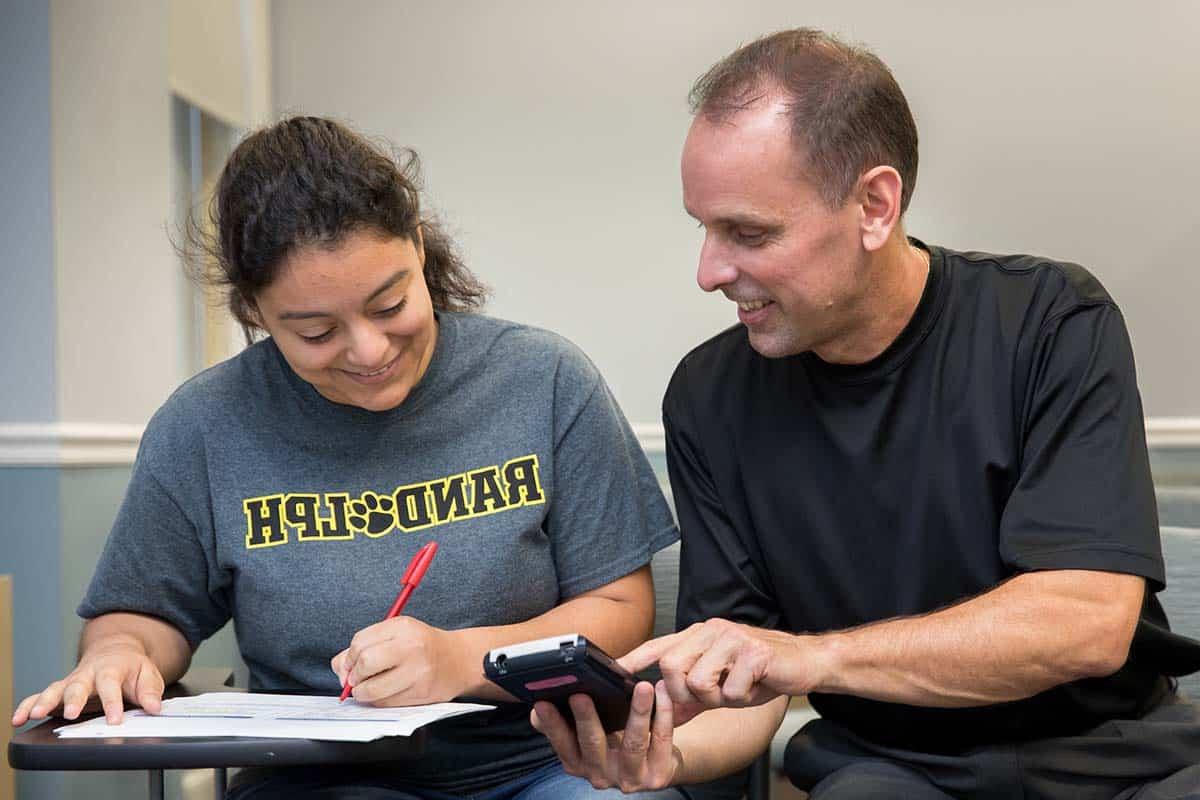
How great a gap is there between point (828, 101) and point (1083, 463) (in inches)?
18.0

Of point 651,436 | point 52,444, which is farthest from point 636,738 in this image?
point 651,436

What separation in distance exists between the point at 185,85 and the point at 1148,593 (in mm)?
1955

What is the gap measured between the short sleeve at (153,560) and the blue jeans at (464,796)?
0.24 m

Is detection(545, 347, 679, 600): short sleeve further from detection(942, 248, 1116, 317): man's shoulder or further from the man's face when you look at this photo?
detection(942, 248, 1116, 317): man's shoulder

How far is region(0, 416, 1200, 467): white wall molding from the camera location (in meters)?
1.99

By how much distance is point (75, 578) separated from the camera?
2064 millimetres

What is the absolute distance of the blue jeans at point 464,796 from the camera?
1417mm

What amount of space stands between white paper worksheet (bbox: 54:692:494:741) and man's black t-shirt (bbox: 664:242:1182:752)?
409 millimetres

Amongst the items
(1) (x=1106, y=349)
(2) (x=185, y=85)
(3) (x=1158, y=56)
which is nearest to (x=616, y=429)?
(1) (x=1106, y=349)

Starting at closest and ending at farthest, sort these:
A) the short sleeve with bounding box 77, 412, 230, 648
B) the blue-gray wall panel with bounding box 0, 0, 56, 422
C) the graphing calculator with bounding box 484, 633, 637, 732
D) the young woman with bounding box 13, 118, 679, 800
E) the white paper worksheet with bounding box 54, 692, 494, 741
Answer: the graphing calculator with bounding box 484, 633, 637, 732 < the white paper worksheet with bounding box 54, 692, 494, 741 < the young woman with bounding box 13, 118, 679, 800 < the short sleeve with bounding box 77, 412, 230, 648 < the blue-gray wall panel with bounding box 0, 0, 56, 422

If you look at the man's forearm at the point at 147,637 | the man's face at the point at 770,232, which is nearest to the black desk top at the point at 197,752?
the man's forearm at the point at 147,637

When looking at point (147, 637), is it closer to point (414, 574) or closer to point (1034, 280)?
point (414, 574)

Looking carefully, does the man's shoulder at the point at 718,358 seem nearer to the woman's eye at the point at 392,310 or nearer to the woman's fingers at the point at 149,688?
the woman's eye at the point at 392,310

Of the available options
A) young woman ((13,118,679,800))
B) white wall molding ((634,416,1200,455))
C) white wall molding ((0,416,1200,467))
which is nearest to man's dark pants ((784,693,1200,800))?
young woman ((13,118,679,800))
